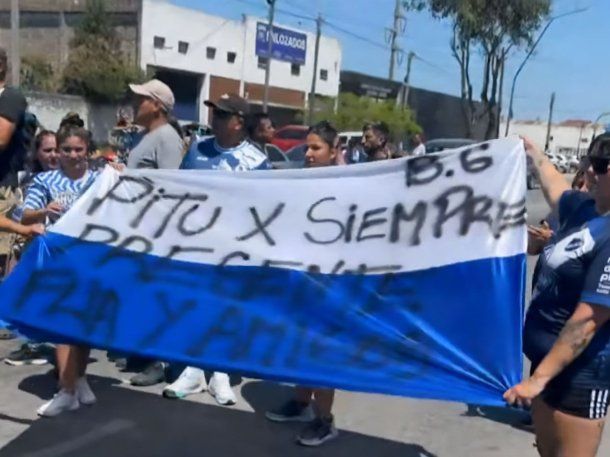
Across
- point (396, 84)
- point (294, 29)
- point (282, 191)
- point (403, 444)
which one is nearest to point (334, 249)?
point (282, 191)

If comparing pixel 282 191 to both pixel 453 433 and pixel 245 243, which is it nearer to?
pixel 245 243

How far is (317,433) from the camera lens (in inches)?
202

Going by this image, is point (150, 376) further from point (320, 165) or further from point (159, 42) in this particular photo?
point (159, 42)

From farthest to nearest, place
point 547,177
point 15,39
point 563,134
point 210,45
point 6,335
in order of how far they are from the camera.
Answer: point 563,134
point 210,45
point 15,39
point 6,335
point 547,177

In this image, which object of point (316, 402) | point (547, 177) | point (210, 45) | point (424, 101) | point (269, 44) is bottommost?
point (316, 402)

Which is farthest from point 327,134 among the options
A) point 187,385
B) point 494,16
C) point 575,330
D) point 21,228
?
point 494,16

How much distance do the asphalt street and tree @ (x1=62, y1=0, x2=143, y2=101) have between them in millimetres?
33740

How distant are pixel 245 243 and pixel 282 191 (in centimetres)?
32

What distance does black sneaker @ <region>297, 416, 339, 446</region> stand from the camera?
5105 millimetres

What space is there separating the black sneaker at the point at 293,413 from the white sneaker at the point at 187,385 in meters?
0.66

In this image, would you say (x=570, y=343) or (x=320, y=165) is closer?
(x=570, y=343)

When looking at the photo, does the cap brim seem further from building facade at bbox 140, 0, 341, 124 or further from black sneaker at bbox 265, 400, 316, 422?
building facade at bbox 140, 0, 341, 124

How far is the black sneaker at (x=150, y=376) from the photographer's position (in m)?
6.15

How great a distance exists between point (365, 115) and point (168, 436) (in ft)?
137
